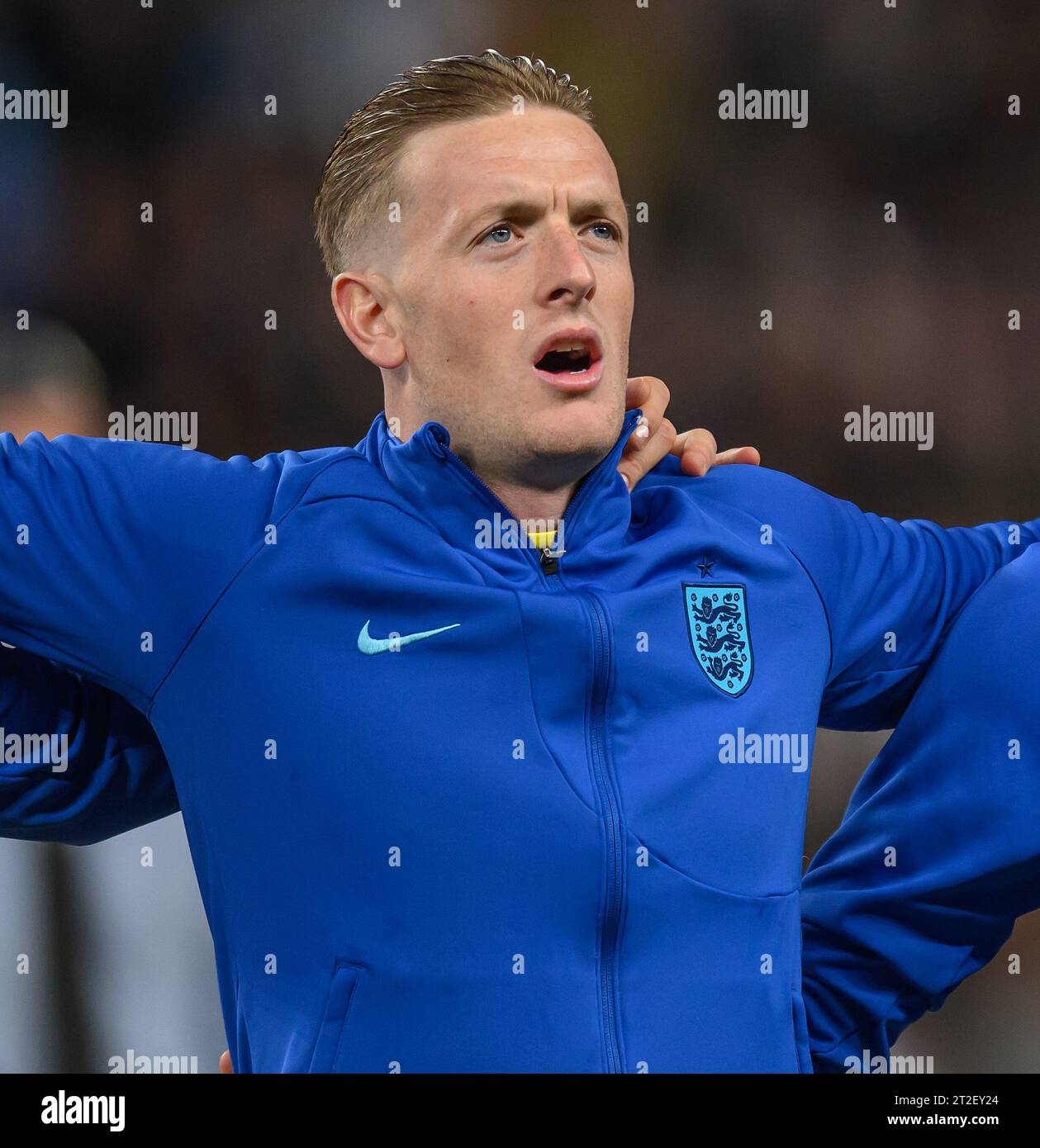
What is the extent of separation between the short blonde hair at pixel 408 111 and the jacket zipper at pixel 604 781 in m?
0.22

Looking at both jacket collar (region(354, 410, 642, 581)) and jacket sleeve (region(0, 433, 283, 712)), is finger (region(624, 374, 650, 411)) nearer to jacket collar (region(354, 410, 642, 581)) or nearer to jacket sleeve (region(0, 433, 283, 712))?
jacket collar (region(354, 410, 642, 581))

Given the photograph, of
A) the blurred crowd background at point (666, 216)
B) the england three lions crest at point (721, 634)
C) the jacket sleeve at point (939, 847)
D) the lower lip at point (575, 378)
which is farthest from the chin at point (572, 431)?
the blurred crowd background at point (666, 216)

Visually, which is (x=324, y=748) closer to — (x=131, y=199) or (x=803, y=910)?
(x=803, y=910)

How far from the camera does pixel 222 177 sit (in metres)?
2.67

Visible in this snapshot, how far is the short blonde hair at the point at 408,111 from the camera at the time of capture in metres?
1.21

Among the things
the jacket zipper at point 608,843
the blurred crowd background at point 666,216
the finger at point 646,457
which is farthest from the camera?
the blurred crowd background at point 666,216

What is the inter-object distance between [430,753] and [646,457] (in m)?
0.35

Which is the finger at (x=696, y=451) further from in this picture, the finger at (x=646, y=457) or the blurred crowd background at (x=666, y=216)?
the blurred crowd background at (x=666, y=216)

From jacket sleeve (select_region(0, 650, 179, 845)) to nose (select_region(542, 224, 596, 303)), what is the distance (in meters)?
0.44

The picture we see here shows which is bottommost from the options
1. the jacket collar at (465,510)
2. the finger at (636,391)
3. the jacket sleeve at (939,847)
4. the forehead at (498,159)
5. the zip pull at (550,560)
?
the jacket sleeve at (939,847)

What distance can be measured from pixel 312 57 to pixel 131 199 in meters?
0.38

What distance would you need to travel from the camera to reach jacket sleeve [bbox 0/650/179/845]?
1.13m

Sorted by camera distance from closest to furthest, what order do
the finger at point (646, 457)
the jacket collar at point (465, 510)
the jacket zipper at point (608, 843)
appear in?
1. the jacket zipper at point (608, 843)
2. the jacket collar at point (465, 510)
3. the finger at point (646, 457)
